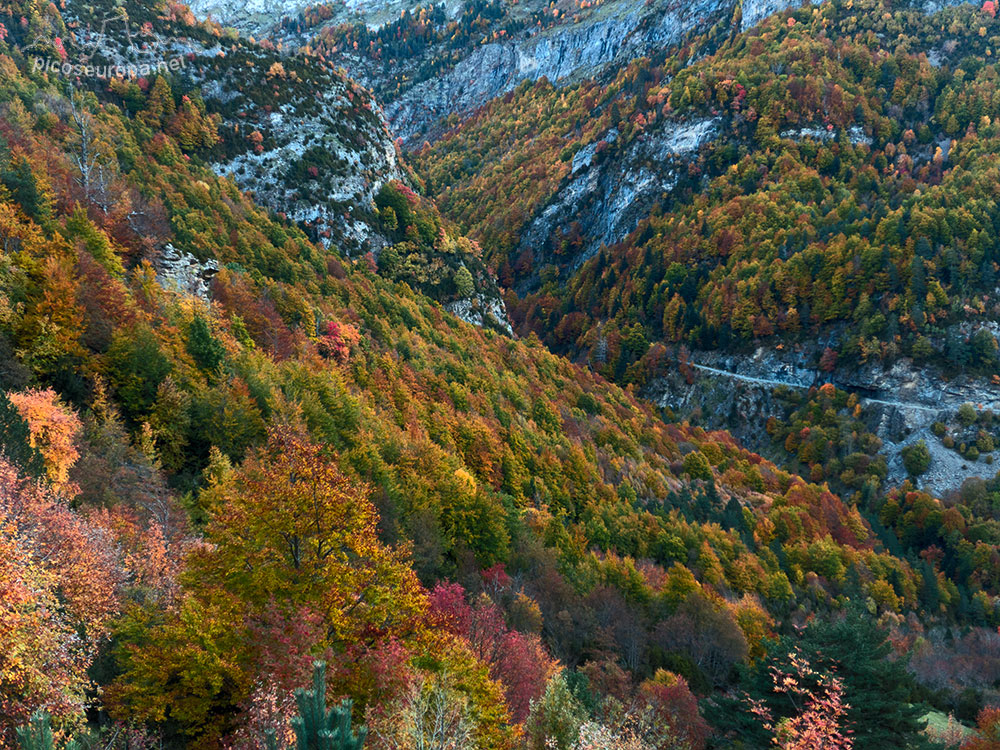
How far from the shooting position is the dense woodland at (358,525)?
15.9 m

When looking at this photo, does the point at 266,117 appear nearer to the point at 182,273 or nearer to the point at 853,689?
the point at 182,273

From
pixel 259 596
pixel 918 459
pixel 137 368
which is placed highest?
pixel 918 459

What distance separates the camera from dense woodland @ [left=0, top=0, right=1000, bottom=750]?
15914mm

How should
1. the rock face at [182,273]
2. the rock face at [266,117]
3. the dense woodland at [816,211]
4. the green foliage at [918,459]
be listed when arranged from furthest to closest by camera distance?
the dense woodland at [816,211]
the green foliage at [918,459]
the rock face at [266,117]
the rock face at [182,273]

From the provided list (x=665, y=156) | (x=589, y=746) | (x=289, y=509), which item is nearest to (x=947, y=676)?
(x=589, y=746)

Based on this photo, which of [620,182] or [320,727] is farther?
[620,182]

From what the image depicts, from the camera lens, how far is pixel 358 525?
715 inches

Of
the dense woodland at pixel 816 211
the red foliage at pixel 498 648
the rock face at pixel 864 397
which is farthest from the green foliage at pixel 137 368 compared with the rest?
the dense woodland at pixel 816 211

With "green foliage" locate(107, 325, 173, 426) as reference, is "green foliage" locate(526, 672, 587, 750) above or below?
below

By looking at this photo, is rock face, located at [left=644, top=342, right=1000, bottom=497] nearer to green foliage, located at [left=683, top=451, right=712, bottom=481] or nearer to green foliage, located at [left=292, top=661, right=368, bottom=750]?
green foliage, located at [left=683, top=451, right=712, bottom=481]

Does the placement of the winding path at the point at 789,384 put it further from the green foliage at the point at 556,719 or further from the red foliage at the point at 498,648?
the green foliage at the point at 556,719

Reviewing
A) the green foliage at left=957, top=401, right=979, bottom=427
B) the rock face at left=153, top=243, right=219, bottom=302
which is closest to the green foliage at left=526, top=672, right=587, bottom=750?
the rock face at left=153, top=243, right=219, bottom=302

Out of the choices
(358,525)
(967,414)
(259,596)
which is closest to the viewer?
(259,596)

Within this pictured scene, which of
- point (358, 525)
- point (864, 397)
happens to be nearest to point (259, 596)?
point (358, 525)
